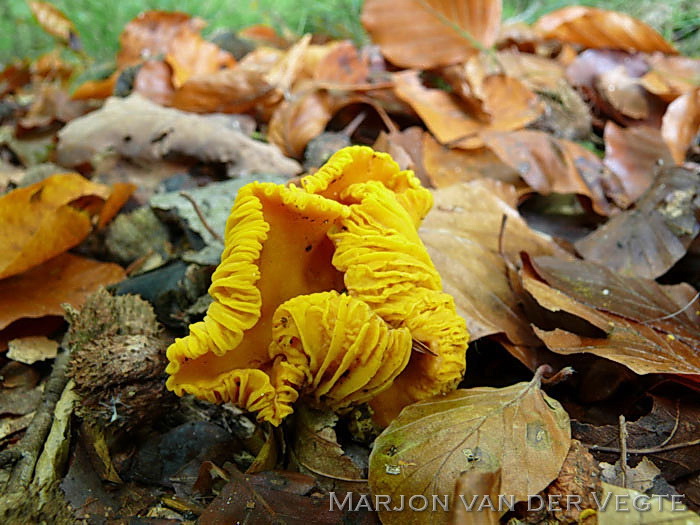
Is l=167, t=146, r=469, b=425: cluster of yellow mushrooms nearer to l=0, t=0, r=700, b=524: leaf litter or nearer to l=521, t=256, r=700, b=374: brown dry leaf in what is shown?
l=0, t=0, r=700, b=524: leaf litter

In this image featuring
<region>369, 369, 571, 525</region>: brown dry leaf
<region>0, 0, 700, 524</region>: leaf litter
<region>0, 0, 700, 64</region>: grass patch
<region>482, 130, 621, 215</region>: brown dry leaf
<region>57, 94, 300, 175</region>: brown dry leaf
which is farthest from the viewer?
<region>0, 0, 700, 64</region>: grass patch

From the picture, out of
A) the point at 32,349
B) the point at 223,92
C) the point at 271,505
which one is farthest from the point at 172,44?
the point at 271,505

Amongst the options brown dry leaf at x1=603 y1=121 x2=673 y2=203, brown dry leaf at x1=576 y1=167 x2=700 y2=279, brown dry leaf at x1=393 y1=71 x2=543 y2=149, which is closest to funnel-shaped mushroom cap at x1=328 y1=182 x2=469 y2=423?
brown dry leaf at x1=576 y1=167 x2=700 y2=279

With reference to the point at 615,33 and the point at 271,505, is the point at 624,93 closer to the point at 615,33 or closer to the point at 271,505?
the point at 615,33

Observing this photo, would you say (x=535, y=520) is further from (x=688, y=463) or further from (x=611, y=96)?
(x=611, y=96)

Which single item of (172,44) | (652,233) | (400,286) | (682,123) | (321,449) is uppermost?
(172,44)

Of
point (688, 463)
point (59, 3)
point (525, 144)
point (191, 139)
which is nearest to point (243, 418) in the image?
point (688, 463)
